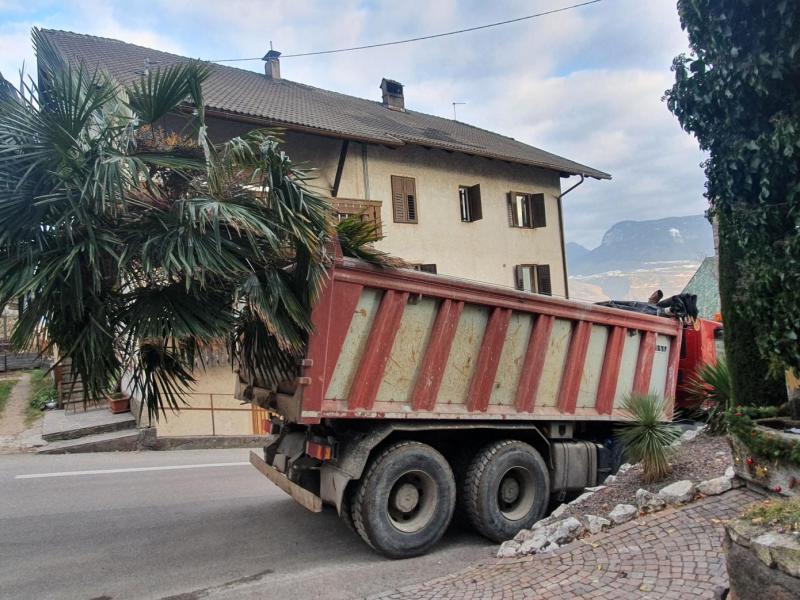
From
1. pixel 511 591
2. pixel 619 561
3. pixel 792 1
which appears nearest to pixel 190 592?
pixel 511 591

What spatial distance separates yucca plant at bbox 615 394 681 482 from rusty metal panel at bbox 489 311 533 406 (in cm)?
123

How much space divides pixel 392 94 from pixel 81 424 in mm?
16933

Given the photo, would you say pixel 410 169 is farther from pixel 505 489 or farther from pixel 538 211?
pixel 505 489

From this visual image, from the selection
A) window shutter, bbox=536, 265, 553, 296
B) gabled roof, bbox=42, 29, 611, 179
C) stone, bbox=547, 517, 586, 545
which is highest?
gabled roof, bbox=42, 29, 611, 179

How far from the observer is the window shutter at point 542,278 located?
808 inches

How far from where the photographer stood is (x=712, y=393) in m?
7.48

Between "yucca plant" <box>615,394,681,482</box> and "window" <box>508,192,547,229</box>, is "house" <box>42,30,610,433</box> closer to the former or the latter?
"window" <box>508,192,547,229</box>

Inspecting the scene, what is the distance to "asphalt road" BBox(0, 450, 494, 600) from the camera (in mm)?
4672

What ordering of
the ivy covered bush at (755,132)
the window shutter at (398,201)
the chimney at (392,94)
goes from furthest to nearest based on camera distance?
the chimney at (392,94) → the window shutter at (398,201) → the ivy covered bush at (755,132)

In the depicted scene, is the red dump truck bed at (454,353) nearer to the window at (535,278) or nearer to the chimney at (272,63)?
the window at (535,278)

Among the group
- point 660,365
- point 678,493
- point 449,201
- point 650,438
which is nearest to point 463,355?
point 650,438

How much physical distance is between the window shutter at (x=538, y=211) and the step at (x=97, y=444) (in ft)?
47.4

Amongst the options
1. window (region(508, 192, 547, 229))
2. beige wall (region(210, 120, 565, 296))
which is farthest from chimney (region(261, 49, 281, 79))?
window (region(508, 192, 547, 229))

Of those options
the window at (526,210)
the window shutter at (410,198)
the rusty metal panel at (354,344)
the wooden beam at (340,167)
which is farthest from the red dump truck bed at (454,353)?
the window at (526,210)
